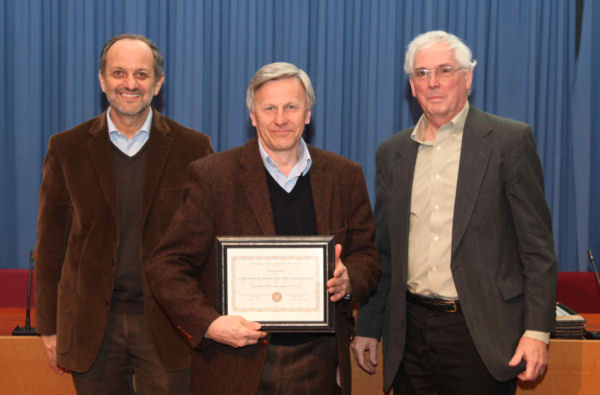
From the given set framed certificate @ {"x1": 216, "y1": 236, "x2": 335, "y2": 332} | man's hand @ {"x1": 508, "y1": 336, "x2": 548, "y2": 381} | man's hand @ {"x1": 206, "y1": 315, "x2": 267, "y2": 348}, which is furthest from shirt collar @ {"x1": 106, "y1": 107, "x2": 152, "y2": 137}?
man's hand @ {"x1": 508, "y1": 336, "x2": 548, "y2": 381}

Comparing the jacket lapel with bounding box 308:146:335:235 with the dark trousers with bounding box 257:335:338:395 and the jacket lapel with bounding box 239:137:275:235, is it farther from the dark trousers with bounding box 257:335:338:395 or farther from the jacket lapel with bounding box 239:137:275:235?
the dark trousers with bounding box 257:335:338:395

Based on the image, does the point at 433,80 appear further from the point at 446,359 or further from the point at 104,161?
the point at 104,161

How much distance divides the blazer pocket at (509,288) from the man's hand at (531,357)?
15 cm

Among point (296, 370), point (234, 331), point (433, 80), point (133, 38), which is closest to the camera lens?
point (234, 331)

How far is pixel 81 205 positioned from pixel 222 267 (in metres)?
0.84

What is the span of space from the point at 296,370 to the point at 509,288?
2.77 feet

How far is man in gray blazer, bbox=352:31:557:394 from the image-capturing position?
2164 mm

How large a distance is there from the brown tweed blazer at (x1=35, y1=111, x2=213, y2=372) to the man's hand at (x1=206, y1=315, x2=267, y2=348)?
0.59 metres

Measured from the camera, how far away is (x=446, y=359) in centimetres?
225

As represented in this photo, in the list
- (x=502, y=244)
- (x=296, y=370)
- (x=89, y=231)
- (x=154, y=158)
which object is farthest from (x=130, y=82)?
(x=502, y=244)

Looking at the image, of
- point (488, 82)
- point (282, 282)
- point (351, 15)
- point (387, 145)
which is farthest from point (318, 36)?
point (282, 282)

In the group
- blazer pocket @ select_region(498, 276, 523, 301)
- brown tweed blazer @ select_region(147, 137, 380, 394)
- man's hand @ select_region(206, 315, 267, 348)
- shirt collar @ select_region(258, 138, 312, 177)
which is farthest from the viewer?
blazer pocket @ select_region(498, 276, 523, 301)

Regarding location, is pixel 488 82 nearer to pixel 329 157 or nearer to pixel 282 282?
pixel 329 157

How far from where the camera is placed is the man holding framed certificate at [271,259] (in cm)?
188
